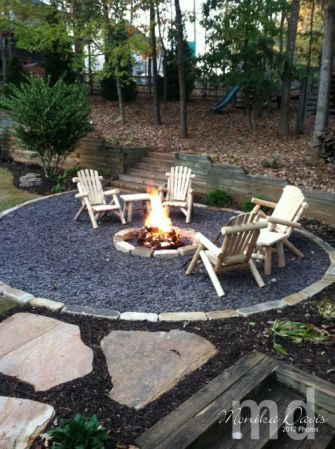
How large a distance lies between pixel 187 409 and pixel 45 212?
5.25 metres

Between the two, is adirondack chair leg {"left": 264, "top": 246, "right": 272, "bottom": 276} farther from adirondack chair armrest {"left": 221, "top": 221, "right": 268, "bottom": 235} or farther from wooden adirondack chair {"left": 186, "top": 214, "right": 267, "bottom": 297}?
adirondack chair armrest {"left": 221, "top": 221, "right": 268, "bottom": 235}

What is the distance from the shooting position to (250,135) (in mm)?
9828

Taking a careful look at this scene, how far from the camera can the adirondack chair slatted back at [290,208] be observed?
16.1 ft

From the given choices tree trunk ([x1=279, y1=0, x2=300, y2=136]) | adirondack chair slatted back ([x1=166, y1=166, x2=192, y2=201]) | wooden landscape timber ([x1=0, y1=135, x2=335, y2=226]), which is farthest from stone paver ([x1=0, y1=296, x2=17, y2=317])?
tree trunk ([x1=279, y1=0, x2=300, y2=136])

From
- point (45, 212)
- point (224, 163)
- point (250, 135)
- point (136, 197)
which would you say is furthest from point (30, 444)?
point (250, 135)

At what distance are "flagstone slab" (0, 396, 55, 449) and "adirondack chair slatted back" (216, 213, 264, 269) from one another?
7.25 ft

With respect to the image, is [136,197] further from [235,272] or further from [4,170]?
[4,170]

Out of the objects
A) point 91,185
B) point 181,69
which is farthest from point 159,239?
point 181,69

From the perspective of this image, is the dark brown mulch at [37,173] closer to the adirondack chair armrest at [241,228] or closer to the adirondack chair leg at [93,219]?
the adirondack chair leg at [93,219]

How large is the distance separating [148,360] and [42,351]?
844 millimetres

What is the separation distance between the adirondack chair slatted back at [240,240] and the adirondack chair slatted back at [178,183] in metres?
2.65

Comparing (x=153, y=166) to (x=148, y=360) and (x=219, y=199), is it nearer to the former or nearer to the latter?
(x=219, y=199)

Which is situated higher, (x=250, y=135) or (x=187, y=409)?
(x=250, y=135)

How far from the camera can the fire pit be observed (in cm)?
505
